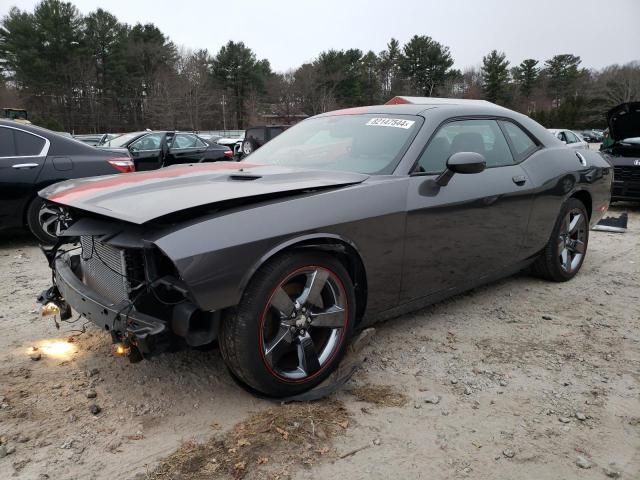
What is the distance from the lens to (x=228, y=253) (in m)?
2.10

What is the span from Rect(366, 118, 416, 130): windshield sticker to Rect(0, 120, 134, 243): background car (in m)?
3.54

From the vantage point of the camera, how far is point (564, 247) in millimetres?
4457

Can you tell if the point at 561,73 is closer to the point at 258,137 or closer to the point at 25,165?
the point at 258,137

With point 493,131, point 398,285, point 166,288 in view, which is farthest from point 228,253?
→ point 493,131

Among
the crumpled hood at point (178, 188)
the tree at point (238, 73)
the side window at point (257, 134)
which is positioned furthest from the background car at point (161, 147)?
the tree at point (238, 73)

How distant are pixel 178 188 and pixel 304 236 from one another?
2.26ft

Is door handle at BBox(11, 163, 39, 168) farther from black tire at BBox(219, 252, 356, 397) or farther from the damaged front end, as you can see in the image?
black tire at BBox(219, 252, 356, 397)

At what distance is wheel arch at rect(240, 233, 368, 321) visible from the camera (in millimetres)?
2227

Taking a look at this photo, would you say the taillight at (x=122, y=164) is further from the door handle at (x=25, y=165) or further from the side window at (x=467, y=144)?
the side window at (x=467, y=144)

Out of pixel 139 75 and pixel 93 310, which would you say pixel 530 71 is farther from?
pixel 93 310

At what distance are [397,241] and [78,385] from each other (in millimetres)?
1901

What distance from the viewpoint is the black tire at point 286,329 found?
87.4 inches

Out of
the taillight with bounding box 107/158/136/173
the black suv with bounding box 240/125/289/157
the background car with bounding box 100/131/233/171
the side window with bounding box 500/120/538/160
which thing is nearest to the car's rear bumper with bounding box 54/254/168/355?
the side window with bounding box 500/120/538/160

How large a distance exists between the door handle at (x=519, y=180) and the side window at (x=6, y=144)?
16.9 ft
